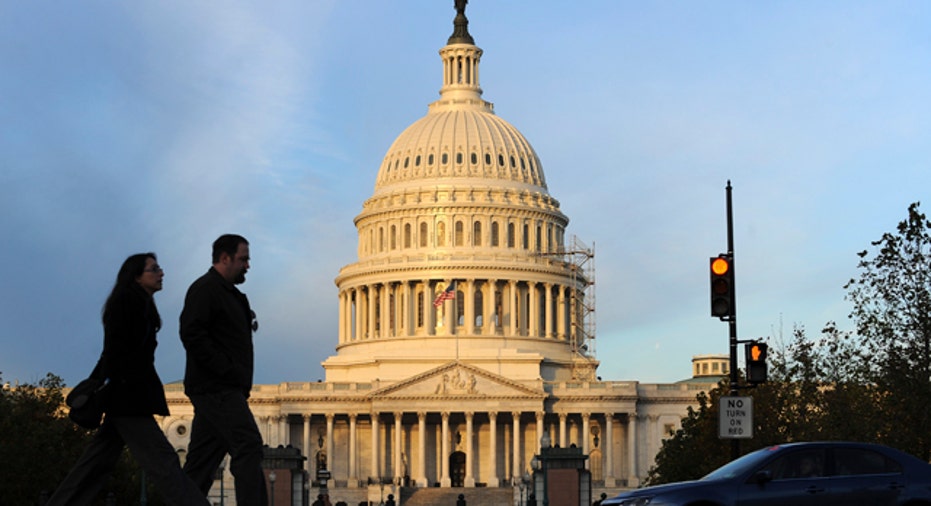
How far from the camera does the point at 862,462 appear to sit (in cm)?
2738

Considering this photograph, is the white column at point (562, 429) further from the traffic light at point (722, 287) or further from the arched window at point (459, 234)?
the traffic light at point (722, 287)

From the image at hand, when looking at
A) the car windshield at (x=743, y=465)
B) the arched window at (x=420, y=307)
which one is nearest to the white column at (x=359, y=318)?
the arched window at (x=420, y=307)

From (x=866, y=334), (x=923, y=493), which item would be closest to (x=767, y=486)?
(x=923, y=493)

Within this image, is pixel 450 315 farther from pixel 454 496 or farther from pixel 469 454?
pixel 454 496

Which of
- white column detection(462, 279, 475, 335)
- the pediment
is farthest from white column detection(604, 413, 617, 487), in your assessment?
white column detection(462, 279, 475, 335)

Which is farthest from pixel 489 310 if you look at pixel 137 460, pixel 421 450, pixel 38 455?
pixel 137 460

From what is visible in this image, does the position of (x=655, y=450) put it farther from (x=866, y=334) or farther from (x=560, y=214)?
(x=866, y=334)

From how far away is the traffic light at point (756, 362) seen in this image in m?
35.8

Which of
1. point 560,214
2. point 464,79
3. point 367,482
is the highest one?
point 464,79

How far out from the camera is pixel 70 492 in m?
20.3

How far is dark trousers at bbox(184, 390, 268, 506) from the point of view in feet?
67.5

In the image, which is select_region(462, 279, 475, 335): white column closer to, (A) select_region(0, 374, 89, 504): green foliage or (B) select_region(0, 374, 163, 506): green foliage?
(B) select_region(0, 374, 163, 506): green foliage

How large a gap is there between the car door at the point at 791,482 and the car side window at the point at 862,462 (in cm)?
29

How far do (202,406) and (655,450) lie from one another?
129m
